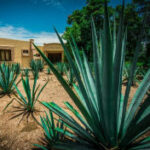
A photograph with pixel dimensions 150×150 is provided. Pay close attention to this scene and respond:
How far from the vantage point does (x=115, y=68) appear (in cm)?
64

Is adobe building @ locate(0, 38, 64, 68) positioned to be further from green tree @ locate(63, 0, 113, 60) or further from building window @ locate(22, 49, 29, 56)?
green tree @ locate(63, 0, 113, 60)

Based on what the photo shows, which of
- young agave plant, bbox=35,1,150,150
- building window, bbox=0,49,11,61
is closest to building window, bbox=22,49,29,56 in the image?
building window, bbox=0,49,11,61

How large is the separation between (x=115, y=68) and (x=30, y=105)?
1778 mm

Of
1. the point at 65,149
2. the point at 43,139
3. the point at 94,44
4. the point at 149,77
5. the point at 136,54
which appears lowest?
the point at 43,139

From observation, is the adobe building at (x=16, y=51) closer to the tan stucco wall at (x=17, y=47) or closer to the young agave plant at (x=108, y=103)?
the tan stucco wall at (x=17, y=47)

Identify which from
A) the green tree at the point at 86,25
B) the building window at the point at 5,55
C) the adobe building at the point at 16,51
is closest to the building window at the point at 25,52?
the adobe building at the point at 16,51

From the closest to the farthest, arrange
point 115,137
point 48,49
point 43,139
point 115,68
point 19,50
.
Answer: point 115,68
point 115,137
point 43,139
point 19,50
point 48,49

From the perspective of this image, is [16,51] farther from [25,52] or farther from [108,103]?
[108,103]

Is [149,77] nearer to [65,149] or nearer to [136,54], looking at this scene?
Result: [136,54]

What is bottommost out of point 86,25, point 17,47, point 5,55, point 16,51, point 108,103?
point 108,103

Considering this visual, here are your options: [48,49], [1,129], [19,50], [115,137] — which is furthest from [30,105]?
[48,49]

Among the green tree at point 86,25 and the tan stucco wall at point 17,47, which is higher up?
the green tree at point 86,25

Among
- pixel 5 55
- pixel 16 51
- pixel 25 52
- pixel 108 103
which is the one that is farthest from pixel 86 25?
pixel 108 103

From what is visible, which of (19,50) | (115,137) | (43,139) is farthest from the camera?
(19,50)
